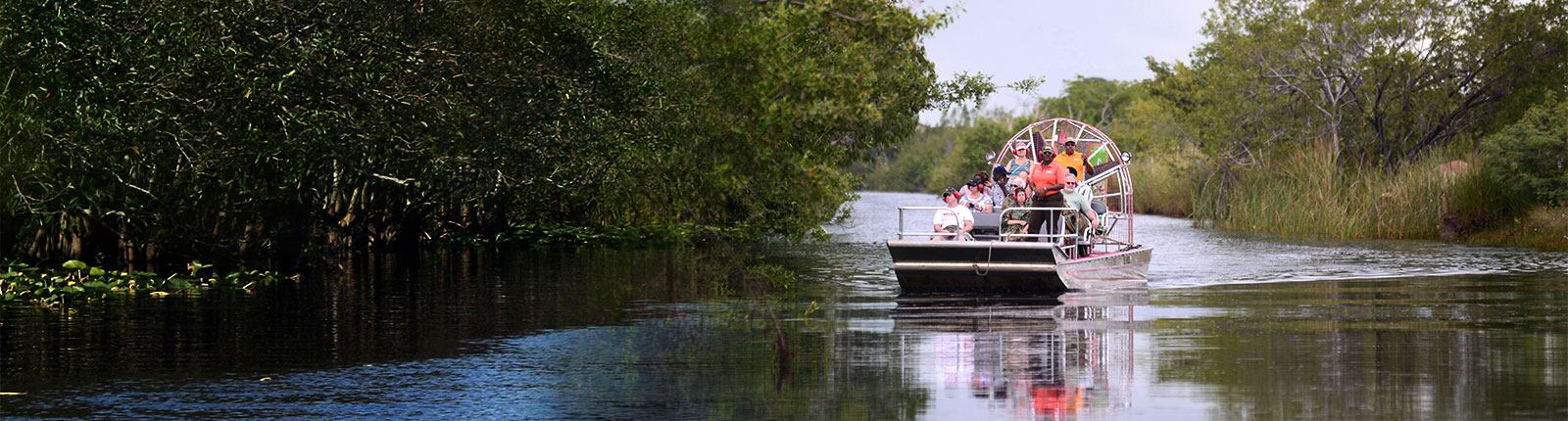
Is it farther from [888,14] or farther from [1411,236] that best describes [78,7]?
[1411,236]

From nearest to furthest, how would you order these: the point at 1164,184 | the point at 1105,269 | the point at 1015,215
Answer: the point at 1105,269 → the point at 1015,215 → the point at 1164,184

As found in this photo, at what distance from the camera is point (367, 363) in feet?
44.1

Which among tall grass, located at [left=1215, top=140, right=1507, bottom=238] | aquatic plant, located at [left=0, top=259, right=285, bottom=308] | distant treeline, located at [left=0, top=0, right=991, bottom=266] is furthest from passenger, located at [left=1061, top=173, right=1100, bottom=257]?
tall grass, located at [left=1215, top=140, right=1507, bottom=238]

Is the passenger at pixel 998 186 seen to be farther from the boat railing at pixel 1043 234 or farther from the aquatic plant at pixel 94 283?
the aquatic plant at pixel 94 283

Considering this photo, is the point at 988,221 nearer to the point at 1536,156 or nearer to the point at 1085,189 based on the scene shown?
the point at 1085,189

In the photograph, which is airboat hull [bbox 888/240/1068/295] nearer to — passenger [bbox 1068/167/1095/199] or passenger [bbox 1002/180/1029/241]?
passenger [bbox 1002/180/1029/241]

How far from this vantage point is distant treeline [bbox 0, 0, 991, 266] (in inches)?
760

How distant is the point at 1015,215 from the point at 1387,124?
1172 inches

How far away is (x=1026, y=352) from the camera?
14.0m

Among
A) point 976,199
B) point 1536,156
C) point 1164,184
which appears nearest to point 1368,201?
point 1536,156

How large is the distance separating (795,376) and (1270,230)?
34260mm

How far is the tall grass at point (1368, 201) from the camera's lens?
39.1m

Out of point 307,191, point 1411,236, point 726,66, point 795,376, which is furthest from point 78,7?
point 1411,236

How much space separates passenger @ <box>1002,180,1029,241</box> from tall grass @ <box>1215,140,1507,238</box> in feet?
65.7
